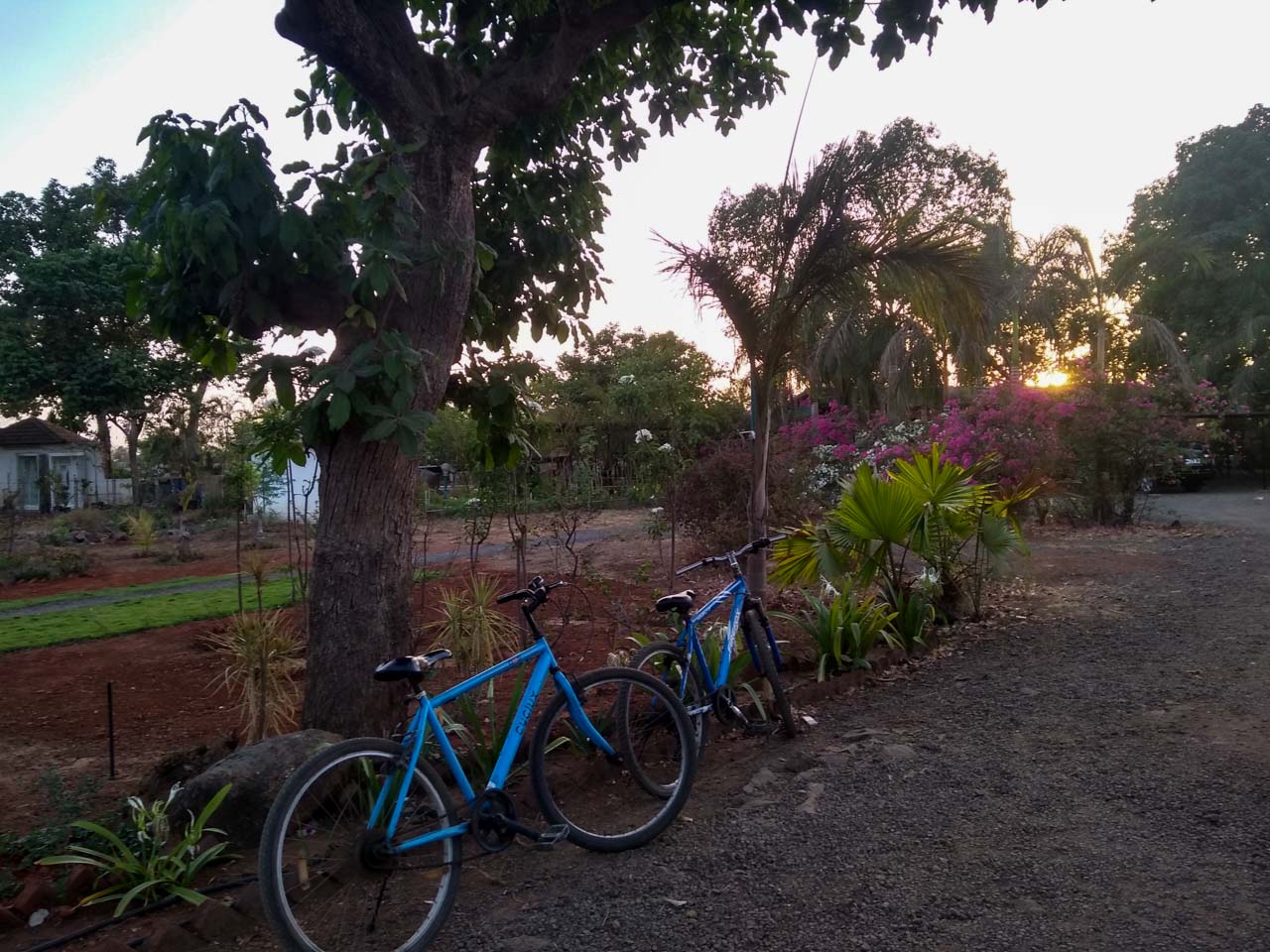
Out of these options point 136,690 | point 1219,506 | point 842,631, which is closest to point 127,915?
point 136,690

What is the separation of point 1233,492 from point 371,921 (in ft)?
77.0

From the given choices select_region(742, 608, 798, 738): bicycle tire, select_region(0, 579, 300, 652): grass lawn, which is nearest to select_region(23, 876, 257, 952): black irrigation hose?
select_region(742, 608, 798, 738): bicycle tire

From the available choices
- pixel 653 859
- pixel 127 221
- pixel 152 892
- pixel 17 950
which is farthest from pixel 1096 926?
pixel 127 221

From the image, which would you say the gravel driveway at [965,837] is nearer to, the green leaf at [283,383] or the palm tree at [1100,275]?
the green leaf at [283,383]

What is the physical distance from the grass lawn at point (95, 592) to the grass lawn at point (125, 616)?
0.99ft

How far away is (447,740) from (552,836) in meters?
0.54

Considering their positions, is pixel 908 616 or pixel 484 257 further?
pixel 908 616

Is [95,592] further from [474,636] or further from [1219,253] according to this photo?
[1219,253]

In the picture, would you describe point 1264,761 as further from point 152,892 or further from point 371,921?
point 152,892

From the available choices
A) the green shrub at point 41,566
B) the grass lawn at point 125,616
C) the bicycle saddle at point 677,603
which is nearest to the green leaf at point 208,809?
the bicycle saddle at point 677,603

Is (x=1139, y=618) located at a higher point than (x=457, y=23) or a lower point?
lower

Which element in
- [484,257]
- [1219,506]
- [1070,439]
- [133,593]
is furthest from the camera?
[1219,506]

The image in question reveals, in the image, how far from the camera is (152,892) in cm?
342

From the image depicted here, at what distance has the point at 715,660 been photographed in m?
4.95
